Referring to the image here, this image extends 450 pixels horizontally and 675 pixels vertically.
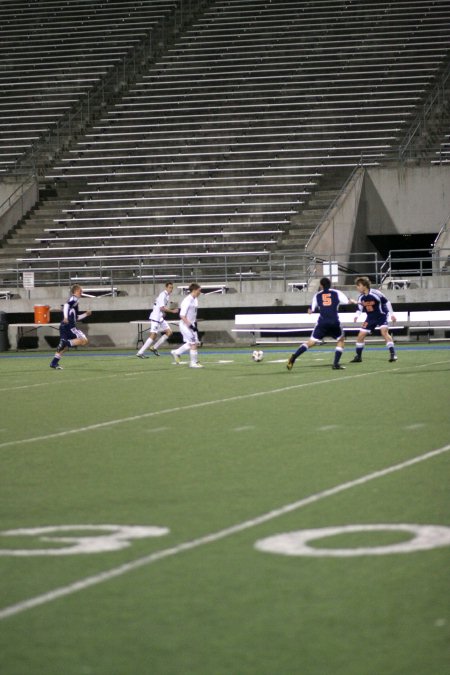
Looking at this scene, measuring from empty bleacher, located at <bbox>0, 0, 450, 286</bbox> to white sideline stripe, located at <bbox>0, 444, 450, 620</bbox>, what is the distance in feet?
88.2

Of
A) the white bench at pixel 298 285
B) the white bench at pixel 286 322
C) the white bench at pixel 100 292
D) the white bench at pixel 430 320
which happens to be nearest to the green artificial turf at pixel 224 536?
the white bench at pixel 430 320

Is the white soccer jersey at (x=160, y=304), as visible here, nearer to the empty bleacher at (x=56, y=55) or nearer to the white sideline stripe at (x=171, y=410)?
the white sideline stripe at (x=171, y=410)

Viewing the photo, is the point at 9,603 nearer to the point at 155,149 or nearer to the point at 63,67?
the point at 155,149

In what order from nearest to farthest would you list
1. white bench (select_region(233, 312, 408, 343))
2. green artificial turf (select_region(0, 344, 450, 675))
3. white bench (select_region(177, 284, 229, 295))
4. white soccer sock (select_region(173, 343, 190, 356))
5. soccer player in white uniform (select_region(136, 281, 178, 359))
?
1. green artificial turf (select_region(0, 344, 450, 675))
2. white soccer sock (select_region(173, 343, 190, 356))
3. soccer player in white uniform (select_region(136, 281, 178, 359))
4. white bench (select_region(233, 312, 408, 343))
5. white bench (select_region(177, 284, 229, 295))

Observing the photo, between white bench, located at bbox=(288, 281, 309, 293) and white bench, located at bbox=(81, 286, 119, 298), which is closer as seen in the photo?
white bench, located at bbox=(288, 281, 309, 293)

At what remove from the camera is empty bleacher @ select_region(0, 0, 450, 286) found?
3925 cm

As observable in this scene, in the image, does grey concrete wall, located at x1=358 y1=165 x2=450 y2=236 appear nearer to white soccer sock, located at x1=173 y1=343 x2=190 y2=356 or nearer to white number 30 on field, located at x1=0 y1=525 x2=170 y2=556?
white soccer sock, located at x1=173 y1=343 x2=190 y2=356

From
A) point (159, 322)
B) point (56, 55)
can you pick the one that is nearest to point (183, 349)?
point (159, 322)

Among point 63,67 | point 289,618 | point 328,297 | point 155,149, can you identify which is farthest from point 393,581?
point 63,67

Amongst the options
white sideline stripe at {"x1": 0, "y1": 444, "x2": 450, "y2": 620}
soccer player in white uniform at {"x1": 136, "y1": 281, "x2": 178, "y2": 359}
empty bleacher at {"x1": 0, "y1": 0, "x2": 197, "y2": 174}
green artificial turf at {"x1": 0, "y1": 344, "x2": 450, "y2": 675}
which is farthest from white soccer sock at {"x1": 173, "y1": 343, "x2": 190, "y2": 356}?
empty bleacher at {"x1": 0, "y1": 0, "x2": 197, "y2": 174}

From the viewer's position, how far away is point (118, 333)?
34938mm

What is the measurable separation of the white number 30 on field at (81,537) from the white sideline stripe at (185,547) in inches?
12.2

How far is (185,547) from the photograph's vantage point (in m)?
6.61

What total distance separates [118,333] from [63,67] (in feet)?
63.7
